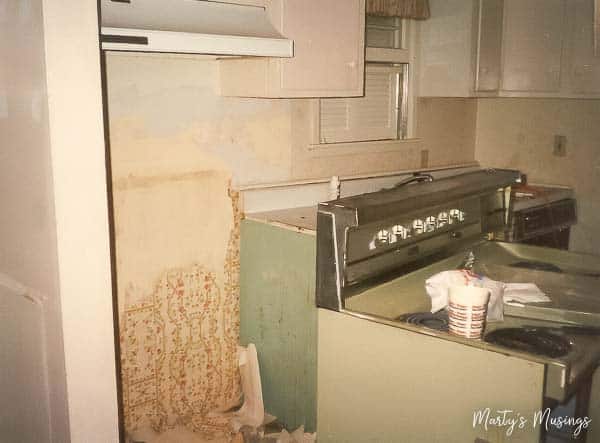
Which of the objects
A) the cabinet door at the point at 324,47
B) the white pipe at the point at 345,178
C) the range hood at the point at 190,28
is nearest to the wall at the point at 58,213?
the range hood at the point at 190,28

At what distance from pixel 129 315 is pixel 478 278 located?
1.43 metres

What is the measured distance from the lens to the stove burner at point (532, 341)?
157 cm

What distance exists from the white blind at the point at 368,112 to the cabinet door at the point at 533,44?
2.02ft

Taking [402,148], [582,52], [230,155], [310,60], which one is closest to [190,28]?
[310,60]

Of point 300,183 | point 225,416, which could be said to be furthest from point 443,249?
point 225,416

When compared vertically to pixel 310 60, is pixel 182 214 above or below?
below

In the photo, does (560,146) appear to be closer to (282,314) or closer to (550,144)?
(550,144)

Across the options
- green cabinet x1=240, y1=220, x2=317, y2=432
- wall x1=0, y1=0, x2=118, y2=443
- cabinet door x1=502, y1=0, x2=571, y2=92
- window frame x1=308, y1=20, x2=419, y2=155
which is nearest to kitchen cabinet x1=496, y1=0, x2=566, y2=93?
cabinet door x1=502, y1=0, x2=571, y2=92

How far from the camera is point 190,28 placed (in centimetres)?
198

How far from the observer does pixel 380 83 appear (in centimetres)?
345

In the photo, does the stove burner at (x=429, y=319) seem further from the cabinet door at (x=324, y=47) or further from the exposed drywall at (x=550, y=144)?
the exposed drywall at (x=550, y=144)

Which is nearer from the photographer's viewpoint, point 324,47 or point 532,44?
point 324,47

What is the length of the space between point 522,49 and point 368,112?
0.88 m

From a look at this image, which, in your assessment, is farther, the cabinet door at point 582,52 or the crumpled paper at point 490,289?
the cabinet door at point 582,52
